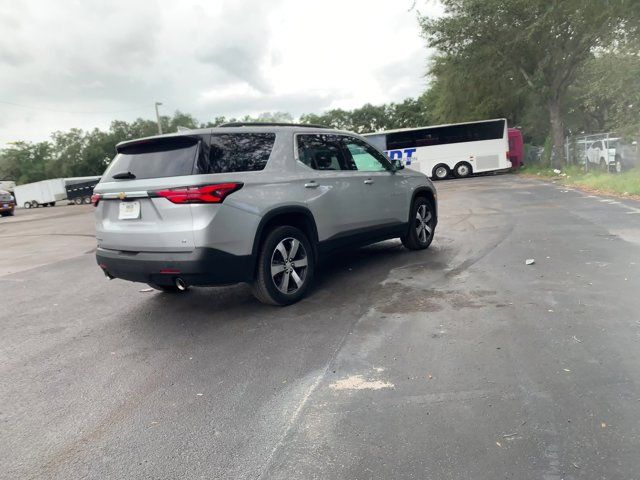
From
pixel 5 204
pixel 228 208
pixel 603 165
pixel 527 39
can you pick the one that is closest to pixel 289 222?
pixel 228 208

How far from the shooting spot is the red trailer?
3092 cm

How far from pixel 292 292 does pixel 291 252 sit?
0.44 metres

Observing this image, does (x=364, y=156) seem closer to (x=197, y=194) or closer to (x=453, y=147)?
(x=197, y=194)

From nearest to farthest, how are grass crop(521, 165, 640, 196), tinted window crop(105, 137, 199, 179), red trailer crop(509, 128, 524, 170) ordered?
1. tinted window crop(105, 137, 199, 179)
2. grass crop(521, 165, 640, 196)
3. red trailer crop(509, 128, 524, 170)

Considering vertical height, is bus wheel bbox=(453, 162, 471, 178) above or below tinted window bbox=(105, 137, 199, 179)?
below

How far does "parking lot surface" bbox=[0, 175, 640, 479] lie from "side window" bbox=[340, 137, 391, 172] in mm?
1427

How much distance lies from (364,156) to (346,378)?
12.5ft

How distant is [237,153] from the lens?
4.74 metres

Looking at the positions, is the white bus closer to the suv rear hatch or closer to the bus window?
the bus window

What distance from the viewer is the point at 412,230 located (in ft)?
24.2

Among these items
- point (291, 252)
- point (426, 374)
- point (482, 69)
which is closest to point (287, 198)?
point (291, 252)

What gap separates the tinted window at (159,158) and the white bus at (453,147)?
2589 cm

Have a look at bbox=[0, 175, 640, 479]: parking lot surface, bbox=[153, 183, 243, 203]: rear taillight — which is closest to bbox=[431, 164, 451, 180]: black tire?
bbox=[0, 175, 640, 479]: parking lot surface

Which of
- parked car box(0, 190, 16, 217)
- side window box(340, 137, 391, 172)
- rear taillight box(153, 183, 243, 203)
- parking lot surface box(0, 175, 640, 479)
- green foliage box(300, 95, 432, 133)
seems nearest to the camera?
parking lot surface box(0, 175, 640, 479)
